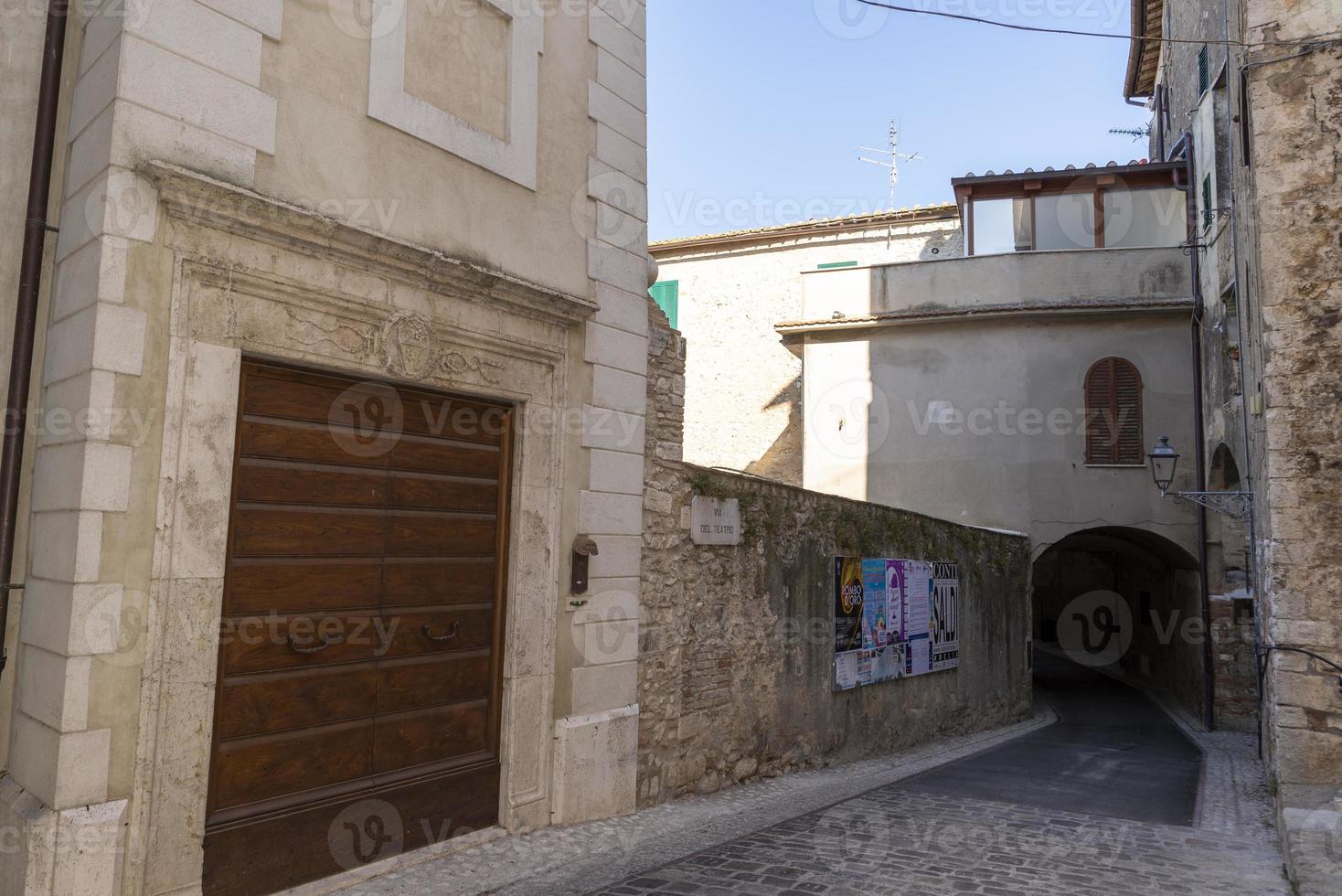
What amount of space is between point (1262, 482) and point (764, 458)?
11917 mm

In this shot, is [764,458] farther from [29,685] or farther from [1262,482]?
[29,685]

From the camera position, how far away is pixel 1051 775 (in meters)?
8.92

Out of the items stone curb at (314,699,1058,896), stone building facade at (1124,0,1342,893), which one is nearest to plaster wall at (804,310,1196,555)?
stone building facade at (1124,0,1342,893)

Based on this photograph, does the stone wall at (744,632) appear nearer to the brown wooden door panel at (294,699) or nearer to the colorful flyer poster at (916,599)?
the colorful flyer poster at (916,599)

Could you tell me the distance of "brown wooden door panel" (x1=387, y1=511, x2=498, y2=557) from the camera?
5.05 meters

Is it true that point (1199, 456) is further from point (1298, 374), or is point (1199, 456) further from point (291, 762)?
point (291, 762)

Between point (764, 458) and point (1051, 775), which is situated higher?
point (764, 458)

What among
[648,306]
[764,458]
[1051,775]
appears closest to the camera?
[648,306]

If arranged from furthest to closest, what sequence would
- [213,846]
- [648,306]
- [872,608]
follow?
[872,608] < [648,306] < [213,846]

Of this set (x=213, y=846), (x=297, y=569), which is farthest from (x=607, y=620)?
(x=213, y=846)

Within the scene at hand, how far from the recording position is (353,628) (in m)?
4.78

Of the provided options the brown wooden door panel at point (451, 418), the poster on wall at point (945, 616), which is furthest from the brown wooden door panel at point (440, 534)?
the poster on wall at point (945, 616)

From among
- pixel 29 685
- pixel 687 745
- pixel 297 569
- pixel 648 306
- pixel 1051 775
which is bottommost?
pixel 1051 775

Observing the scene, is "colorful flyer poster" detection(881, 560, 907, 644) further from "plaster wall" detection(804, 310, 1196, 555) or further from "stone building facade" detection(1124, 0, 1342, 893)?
"plaster wall" detection(804, 310, 1196, 555)
